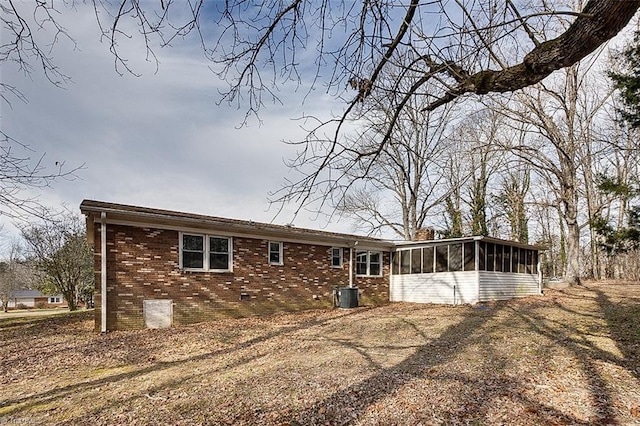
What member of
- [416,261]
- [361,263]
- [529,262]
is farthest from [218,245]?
[529,262]

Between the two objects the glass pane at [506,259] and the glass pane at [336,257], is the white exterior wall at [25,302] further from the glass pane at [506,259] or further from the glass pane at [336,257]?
the glass pane at [506,259]

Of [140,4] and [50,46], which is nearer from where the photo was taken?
[140,4]

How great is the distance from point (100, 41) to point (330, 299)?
45.0ft

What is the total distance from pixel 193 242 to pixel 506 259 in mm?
13731

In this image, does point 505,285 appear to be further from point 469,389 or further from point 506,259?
point 469,389

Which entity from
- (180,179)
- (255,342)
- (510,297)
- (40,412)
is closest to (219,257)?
(255,342)

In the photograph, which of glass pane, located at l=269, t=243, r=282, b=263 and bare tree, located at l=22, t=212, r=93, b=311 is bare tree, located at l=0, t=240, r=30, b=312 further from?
glass pane, located at l=269, t=243, r=282, b=263

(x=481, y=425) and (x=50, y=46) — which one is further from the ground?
(x=50, y=46)

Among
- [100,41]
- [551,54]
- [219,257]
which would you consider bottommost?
[219,257]

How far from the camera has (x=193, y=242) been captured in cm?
1202

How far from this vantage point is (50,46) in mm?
3248

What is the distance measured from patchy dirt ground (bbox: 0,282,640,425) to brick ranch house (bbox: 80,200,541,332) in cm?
126

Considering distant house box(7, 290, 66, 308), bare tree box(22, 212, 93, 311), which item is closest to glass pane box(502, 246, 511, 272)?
bare tree box(22, 212, 93, 311)

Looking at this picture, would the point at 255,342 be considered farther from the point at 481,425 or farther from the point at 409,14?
the point at 409,14
